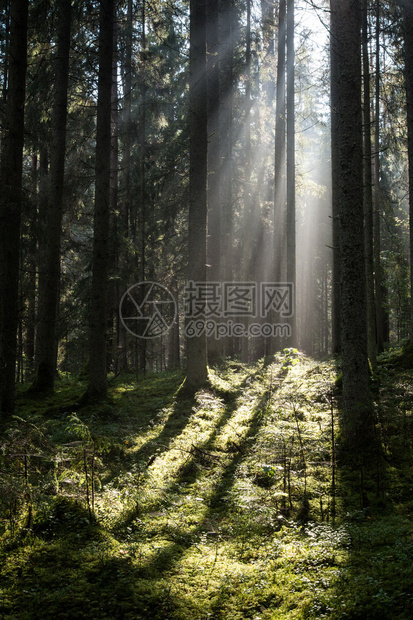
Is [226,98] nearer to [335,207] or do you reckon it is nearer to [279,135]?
[279,135]

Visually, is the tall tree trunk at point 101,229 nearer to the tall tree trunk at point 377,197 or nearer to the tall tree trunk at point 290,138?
the tall tree trunk at point 377,197

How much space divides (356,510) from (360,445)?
5.84 ft

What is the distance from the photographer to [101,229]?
33.6ft

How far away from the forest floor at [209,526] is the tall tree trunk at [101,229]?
90.9 inches

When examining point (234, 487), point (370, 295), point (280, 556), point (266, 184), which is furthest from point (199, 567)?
point (266, 184)

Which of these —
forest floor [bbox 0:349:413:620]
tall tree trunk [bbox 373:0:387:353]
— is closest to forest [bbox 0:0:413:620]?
forest floor [bbox 0:349:413:620]

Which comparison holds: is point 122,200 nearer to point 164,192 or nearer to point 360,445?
point 164,192

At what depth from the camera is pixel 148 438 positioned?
7.87m

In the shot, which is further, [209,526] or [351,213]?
[351,213]

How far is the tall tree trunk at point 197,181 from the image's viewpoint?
427 inches

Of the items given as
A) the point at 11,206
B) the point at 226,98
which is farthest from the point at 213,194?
the point at 11,206

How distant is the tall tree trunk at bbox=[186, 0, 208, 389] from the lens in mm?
10836

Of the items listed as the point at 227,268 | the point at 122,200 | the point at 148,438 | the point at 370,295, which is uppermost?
the point at 122,200

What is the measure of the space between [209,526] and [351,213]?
502 centimetres
